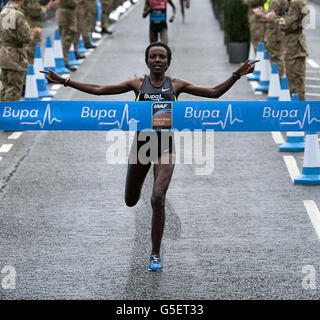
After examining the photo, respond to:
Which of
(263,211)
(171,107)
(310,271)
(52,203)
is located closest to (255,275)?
(310,271)

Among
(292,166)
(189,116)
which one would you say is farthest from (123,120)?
(292,166)

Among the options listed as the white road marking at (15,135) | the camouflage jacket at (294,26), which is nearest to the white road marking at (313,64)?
the camouflage jacket at (294,26)

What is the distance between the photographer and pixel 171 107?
8383mm

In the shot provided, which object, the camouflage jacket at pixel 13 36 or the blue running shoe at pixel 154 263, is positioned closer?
the blue running shoe at pixel 154 263

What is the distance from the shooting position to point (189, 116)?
335 inches

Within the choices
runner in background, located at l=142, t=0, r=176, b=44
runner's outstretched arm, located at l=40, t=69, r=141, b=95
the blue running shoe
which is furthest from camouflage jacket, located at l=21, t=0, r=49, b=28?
the blue running shoe

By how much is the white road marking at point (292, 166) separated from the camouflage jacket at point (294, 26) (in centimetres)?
330

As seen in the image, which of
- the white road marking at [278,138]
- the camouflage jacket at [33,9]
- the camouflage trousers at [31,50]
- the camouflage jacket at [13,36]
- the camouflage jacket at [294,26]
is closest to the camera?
the white road marking at [278,138]

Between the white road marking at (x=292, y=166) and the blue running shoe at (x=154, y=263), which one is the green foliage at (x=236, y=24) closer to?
the white road marking at (x=292, y=166)

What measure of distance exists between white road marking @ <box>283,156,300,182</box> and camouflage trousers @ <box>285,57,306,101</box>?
10.6ft

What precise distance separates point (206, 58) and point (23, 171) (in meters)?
13.1

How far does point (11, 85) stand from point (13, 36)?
81cm

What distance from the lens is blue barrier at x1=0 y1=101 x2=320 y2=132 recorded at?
28.1 ft

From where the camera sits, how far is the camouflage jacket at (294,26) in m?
15.5
